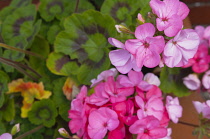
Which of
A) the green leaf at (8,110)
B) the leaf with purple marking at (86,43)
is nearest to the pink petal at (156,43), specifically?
the leaf with purple marking at (86,43)

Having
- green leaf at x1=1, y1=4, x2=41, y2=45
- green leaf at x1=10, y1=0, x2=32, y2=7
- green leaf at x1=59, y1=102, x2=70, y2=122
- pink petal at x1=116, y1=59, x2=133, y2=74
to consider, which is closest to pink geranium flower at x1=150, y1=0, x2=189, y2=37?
pink petal at x1=116, y1=59, x2=133, y2=74

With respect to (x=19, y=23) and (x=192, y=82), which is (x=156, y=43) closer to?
(x=192, y=82)

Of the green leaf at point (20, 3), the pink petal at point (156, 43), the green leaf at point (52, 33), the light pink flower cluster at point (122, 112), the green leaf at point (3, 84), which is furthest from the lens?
the green leaf at point (20, 3)

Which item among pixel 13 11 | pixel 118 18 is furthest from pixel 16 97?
pixel 118 18

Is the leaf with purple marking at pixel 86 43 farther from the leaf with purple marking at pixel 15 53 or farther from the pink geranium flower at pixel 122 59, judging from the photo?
the pink geranium flower at pixel 122 59

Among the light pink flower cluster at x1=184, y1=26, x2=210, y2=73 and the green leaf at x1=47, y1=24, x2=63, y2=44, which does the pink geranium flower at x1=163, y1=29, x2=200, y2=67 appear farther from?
the green leaf at x1=47, y1=24, x2=63, y2=44

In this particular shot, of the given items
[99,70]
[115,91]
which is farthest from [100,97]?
[99,70]

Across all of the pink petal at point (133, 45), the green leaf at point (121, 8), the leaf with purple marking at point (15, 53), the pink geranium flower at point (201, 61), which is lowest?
the pink geranium flower at point (201, 61)
